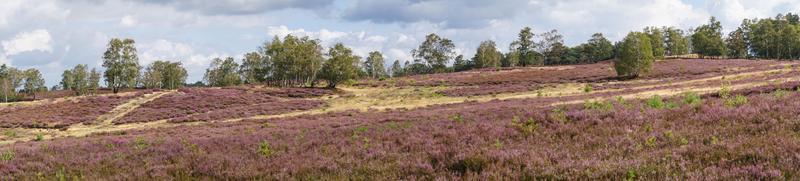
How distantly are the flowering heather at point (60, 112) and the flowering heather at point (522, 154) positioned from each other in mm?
38558

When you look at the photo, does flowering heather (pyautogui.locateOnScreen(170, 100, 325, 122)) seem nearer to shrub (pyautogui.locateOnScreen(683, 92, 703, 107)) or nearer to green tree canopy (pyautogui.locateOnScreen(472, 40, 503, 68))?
shrub (pyautogui.locateOnScreen(683, 92, 703, 107))

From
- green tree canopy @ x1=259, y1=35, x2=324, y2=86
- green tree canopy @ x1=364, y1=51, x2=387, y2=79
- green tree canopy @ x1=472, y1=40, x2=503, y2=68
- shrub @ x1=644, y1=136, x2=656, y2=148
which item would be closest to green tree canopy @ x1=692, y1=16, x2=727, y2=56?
green tree canopy @ x1=472, y1=40, x2=503, y2=68

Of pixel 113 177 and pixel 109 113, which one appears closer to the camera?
pixel 113 177

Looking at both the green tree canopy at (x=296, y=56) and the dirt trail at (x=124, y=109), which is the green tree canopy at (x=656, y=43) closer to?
the green tree canopy at (x=296, y=56)

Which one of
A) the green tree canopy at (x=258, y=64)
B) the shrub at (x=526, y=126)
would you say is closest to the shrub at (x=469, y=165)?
the shrub at (x=526, y=126)

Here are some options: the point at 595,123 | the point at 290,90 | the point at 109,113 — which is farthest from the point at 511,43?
the point at 595,123

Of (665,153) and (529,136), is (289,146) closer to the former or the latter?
(529,136)

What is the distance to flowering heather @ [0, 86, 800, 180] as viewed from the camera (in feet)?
21.3

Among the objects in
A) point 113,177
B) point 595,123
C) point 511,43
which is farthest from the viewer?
point 511,43

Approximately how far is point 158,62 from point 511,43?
10096 centimetres

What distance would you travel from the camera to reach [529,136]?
970 cm

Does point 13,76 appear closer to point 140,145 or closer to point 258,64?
point 258,64

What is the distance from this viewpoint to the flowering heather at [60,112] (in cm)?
4459

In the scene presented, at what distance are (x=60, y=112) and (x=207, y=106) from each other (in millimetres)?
13748
